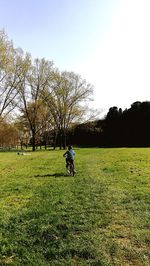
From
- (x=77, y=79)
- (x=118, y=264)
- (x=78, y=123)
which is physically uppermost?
(x=77, y=79)

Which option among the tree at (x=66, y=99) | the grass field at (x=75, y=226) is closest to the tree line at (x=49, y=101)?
the tree at (x=66, y=99)

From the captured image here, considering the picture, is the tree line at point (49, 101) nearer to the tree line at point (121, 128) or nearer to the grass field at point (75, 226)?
the tree line at point (121, 128)

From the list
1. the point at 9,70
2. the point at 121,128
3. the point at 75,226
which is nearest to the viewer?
the point at 75,226

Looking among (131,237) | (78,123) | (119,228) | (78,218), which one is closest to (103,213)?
(78,218)

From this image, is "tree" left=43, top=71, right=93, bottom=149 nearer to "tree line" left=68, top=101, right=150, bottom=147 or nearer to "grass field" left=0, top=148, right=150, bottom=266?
"tree line" left=68, top=101, right=150, bottom=147

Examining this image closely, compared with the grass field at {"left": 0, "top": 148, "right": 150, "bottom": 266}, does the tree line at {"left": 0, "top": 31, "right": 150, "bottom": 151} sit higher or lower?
higher

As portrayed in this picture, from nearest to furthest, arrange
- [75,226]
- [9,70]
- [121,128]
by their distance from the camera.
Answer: [75,226], [9,70], [121,128]

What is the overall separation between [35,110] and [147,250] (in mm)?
52932

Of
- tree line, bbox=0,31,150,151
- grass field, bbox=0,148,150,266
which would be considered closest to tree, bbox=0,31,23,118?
tree line, bbox=0,31,150,151

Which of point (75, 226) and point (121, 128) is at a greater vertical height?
point (121, 128)

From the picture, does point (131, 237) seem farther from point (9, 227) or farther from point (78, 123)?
point (78, 123)

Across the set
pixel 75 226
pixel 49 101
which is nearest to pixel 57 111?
pixel 49 101

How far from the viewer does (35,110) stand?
189ft

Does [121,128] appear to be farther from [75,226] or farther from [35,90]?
[75,226]
